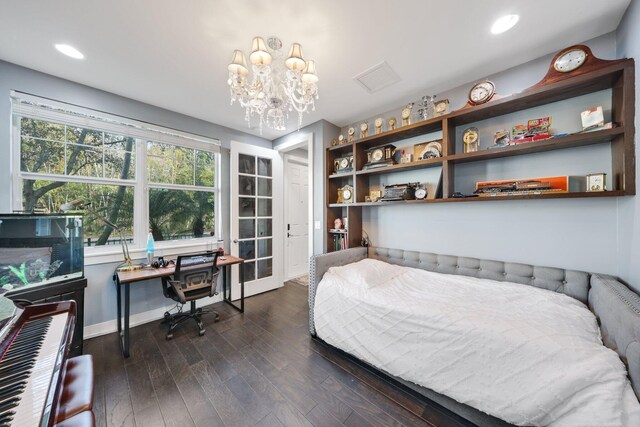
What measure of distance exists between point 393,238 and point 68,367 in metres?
2.78

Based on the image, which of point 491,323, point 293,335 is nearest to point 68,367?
point 293,335

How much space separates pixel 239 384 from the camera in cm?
165

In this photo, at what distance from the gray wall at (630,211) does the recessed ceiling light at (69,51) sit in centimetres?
387

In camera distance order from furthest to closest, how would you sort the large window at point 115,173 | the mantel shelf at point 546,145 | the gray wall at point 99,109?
the large window at point 115,173
the gray wall at point 99,109
the mantel shelf at point 546,145

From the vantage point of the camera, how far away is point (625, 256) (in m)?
1.46

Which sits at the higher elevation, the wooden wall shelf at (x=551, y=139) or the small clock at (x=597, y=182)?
the wooden wall shelf at (x=551, y=139)

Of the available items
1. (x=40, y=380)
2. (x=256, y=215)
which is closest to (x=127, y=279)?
(x=40, y=380)

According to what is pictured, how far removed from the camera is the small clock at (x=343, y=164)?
2.86m

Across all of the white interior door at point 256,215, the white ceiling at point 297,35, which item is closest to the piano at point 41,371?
the white ceiling at point 297,35

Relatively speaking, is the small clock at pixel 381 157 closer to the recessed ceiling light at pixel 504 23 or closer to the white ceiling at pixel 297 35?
the white ceiling at pixel 297 35

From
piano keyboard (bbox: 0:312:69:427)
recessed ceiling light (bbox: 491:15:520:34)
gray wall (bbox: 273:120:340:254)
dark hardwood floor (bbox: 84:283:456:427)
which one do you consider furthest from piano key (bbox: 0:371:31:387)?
recessed ceiling light (bbox: 491:15:520:34)

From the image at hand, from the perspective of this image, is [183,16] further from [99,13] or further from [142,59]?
[142,59]

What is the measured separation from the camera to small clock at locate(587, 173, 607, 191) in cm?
152

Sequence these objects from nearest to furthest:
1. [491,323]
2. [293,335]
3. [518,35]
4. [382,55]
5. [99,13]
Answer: [491,323] → [99,13] → [518,35] → [382,55] → [293,335]
